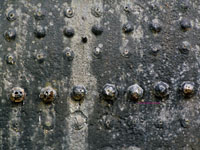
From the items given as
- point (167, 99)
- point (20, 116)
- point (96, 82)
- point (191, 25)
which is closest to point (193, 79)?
point (167, 99)

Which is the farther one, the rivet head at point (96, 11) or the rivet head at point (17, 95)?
the rivet head at point (96, 11)

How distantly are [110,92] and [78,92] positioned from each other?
14cm

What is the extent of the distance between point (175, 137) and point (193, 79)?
0.27 meters

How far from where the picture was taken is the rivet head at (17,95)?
50.6 inches

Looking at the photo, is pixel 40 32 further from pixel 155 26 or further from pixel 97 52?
pixel 155 26

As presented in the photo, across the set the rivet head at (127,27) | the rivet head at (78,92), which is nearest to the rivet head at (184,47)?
the rivet head at (127,27)

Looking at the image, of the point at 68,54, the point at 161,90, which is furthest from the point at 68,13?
the point at 161,90

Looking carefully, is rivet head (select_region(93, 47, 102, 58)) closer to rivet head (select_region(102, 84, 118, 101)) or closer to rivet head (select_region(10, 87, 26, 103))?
rivet head (select_region(102, 84, 118, 101))

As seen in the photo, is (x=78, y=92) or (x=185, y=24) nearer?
(x=78, y=92)

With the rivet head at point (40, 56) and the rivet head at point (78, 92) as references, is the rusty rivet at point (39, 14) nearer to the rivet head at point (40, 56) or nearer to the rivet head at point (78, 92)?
the rivet head at point (40, 56)

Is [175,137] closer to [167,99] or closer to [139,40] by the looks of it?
[167,99]

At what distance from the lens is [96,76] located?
4.43ft

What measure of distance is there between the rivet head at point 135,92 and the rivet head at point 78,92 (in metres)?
0.20

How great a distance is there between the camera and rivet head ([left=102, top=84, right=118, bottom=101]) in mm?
1320
